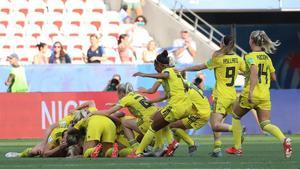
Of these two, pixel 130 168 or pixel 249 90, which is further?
pixel 249 90

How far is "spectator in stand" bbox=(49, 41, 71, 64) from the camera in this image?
3003 centimetres

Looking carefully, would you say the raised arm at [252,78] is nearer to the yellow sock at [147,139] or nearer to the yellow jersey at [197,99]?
the yellow sock at [147,139]

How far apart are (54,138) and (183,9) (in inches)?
629

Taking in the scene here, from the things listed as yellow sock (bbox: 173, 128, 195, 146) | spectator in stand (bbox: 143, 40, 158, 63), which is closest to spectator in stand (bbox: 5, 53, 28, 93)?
spectator in stand (bbox: 143, 40, 158, 63)

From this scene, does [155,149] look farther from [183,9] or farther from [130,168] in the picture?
[183,9]

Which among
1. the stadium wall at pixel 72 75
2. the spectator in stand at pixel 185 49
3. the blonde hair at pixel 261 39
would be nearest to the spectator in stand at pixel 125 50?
the stadium wall at pixel 72 75

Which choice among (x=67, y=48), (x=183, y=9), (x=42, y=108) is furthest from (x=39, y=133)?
(x=183, y=9)

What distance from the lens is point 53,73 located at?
29.7 m

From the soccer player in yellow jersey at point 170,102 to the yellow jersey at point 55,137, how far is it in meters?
1.65

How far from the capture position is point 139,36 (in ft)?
106

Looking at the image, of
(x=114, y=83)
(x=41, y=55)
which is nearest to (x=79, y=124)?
(x=114, y=83)

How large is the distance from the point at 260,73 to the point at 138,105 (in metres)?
2.12

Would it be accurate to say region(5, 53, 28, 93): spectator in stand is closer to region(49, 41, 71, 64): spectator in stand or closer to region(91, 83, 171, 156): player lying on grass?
region(49, 41, 71, 64): spectator in stand

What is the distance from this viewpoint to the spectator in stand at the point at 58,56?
98.5 feet
